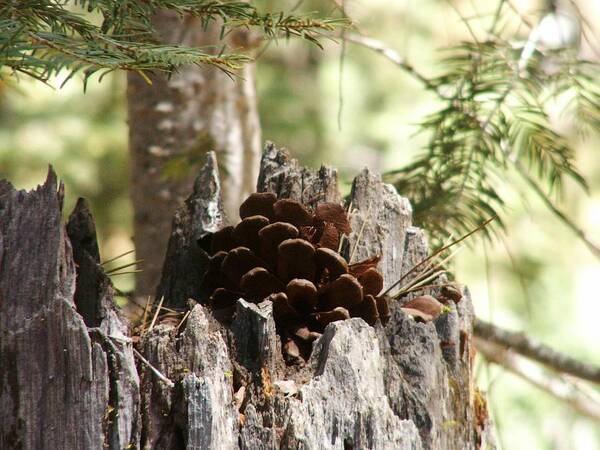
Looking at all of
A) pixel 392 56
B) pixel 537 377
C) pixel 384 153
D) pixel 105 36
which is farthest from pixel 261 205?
pixel 384 153

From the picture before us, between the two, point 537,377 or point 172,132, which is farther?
point 537,377

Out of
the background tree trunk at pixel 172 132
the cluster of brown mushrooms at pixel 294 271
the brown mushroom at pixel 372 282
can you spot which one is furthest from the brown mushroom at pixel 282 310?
the background tree trunk at pixel 172 132

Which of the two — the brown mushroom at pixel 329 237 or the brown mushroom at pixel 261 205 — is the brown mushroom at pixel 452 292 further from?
the brown mushroom at pixel 261 205

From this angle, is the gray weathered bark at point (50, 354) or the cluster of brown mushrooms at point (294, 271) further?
the cluster of brown mushrooms at point (294, 271)

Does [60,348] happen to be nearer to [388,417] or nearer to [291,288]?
[291,288]

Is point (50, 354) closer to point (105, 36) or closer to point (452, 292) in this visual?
point (105, 36)

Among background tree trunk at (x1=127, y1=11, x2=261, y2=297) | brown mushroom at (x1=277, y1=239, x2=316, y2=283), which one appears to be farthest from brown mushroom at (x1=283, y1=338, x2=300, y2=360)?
background tree trunk at (x1=127, y1=11, x2=261, y2=297)
